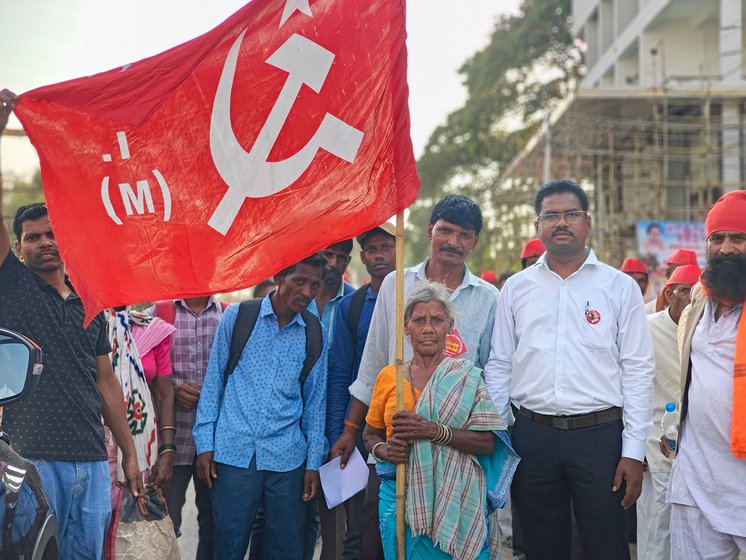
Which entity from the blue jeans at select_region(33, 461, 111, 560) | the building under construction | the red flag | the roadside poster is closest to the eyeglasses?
the red flag

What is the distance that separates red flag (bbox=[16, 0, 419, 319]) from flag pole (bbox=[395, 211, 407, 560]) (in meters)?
0.24

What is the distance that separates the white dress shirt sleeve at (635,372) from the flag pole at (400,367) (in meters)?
1.07

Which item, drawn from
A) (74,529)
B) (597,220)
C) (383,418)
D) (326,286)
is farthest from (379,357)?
(597,220)

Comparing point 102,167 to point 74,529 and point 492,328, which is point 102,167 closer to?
point 74,529

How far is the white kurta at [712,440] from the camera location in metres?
3.81

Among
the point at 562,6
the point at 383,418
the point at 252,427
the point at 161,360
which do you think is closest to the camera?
the point at 383,418

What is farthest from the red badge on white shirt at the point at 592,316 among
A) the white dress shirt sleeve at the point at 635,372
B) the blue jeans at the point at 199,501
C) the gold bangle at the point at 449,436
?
the blue jeans at the point at 199,501

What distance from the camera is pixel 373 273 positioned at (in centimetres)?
561

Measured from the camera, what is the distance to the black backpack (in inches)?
191

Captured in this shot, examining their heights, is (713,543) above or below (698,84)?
below

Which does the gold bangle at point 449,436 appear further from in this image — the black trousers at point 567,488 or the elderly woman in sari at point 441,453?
the black trousers at point 567,488

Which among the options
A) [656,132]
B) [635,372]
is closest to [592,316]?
[635,372]

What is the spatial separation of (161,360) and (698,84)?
19.5 meters

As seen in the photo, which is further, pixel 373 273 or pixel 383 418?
pixel 373 273
